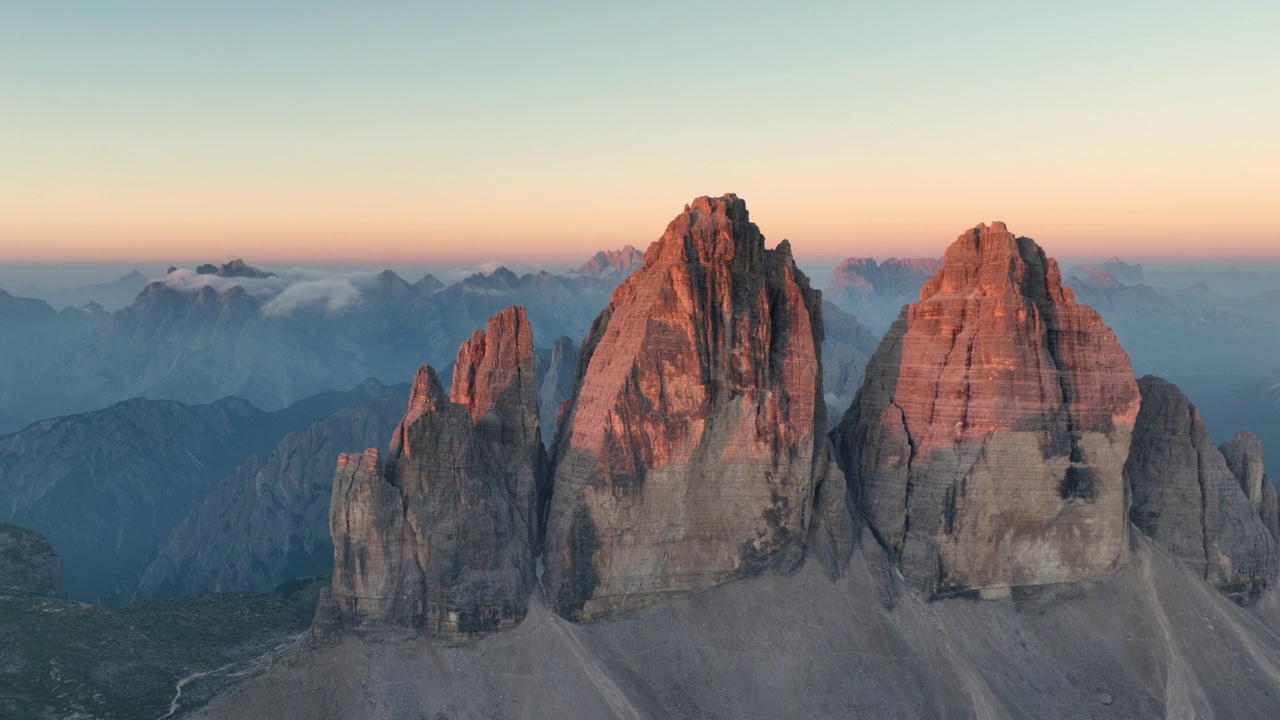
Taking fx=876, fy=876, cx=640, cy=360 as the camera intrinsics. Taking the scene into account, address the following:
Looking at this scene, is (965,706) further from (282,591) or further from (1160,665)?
(282,591)

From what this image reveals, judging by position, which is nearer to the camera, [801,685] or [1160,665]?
[801,685]

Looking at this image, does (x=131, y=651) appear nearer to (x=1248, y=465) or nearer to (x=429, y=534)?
(x=429, y=534)

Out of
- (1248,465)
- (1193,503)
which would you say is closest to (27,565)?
(1193,503)

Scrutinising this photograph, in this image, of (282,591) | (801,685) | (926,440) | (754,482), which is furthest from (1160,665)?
(282,591)

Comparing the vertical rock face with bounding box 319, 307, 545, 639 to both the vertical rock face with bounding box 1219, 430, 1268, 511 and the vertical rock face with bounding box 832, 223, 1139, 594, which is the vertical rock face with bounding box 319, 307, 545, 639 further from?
the vertical rock face with bounding box 1219, 430, 1268, 511

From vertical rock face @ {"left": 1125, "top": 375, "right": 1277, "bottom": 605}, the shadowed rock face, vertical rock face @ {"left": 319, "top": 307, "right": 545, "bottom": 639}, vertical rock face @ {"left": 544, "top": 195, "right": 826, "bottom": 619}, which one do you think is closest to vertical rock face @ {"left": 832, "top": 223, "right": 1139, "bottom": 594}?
vertical rock face @ {"left": 1125, "top": 375, "right": 1277, "bottom": 605}
